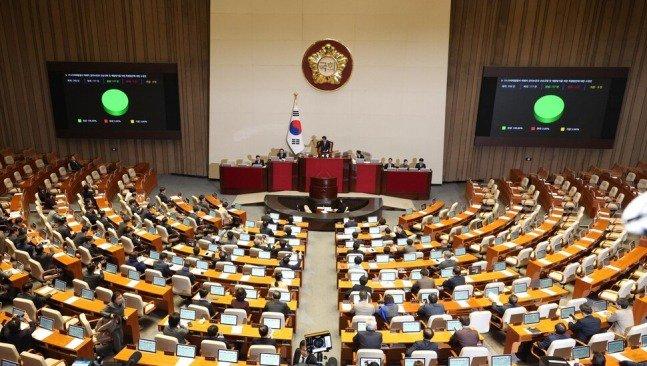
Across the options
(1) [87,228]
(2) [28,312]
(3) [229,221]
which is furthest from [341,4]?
(2) [28,312]

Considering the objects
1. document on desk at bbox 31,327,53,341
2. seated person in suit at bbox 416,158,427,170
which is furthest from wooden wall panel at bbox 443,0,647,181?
document on desk at bbox 31,327,53,341

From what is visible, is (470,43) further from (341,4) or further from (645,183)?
(645,183)

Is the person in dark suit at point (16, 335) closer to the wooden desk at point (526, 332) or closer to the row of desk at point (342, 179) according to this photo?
the wooden desk at point (526, 332)

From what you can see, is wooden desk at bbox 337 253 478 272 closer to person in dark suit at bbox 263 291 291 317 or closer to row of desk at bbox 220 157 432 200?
person in dark suit at bbox 263 291 291 317

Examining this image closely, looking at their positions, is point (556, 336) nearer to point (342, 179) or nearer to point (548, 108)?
point (342, 179)

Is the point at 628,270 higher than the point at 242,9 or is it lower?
lower

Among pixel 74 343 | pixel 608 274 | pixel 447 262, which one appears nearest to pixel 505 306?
pixel 447 262
